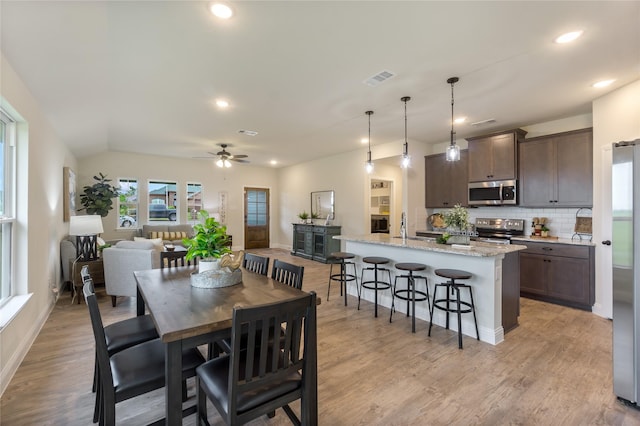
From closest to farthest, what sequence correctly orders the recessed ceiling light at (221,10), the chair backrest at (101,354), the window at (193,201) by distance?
the chair backrest at (101,354)
the recessed ceiling light at (221,10)
the window at (193,201)

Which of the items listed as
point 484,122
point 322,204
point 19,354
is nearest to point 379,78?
point 484,122

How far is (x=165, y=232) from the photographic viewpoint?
745 centimetres

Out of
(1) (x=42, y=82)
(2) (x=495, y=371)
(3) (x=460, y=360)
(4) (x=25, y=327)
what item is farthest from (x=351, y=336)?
(1) (x=42, y=82)

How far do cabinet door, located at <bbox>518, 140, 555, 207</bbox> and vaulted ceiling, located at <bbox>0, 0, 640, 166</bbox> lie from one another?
485mm

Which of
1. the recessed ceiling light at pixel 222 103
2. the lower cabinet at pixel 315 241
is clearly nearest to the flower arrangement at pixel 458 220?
the recessed ceiling light at pixel 222 103

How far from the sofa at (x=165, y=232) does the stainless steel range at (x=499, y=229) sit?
6676 mm

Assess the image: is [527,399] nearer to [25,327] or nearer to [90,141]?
[25,327]

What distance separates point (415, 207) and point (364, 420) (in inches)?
189

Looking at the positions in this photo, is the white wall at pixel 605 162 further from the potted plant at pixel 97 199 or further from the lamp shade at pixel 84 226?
the potted plant at pixel 97 199

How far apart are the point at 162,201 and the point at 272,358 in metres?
7.96

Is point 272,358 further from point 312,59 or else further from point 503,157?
point 503,157

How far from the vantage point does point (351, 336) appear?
310 cm

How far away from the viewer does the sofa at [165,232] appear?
23.9 ft

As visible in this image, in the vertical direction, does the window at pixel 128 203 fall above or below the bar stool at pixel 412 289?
above
